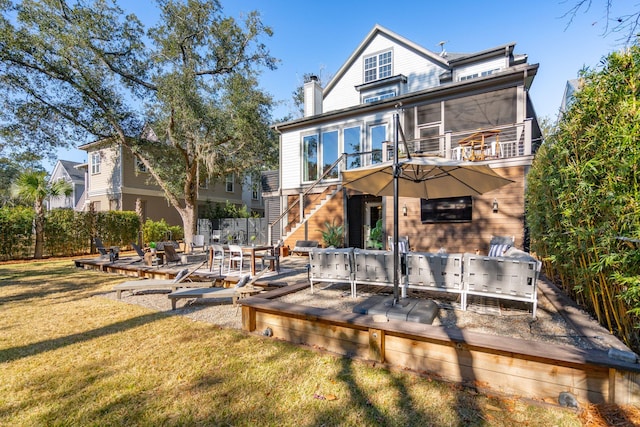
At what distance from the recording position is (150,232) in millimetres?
17125

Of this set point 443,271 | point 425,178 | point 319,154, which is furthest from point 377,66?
point 443,271

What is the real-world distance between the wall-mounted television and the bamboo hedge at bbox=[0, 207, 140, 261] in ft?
50.7

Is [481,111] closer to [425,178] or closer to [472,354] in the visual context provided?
[425,178]

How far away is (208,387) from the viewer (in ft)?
9.41

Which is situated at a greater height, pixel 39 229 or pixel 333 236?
pixel 39 229

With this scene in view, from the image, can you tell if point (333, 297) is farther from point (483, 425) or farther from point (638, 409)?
point (638, 409)

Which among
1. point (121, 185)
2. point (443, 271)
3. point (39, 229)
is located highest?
point (121, 185)

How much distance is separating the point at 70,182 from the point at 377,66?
26733 mm

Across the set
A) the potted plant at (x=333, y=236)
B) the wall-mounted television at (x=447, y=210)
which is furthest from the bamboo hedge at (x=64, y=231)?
the wall-mounted television at (x=447, y=210)

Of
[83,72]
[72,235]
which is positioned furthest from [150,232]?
[83,72]

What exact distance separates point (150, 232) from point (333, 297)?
614 inches

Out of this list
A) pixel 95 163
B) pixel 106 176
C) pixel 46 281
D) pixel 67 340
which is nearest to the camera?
pixel 67 340

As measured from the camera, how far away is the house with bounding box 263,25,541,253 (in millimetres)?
9102

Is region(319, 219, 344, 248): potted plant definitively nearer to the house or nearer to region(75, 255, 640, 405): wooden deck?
the house
